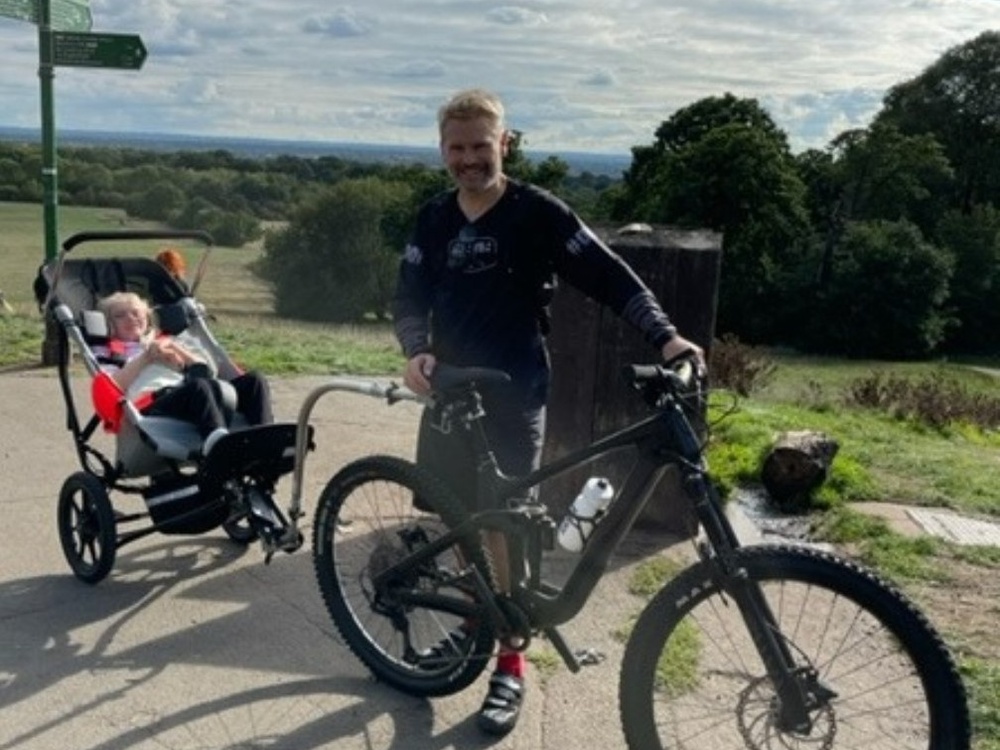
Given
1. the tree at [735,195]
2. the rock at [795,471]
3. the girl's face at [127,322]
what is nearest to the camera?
the girl's face at [127,322]

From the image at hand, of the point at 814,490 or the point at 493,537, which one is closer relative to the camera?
the point at 493,537

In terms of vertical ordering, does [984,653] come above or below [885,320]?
above

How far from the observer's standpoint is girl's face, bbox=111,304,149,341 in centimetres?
504

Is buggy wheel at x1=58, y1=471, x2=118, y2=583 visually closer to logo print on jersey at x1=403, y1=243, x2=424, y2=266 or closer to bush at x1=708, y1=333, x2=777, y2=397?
logo print on jersey at x1=403, y1=243, x2=424, y2=266

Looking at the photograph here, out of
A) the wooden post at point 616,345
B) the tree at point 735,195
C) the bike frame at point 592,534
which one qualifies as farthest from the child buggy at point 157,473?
the tree at point 735,195

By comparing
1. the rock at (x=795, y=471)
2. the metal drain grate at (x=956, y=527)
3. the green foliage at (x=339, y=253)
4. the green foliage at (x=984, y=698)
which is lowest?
the green foliage at (x=339, y=253)

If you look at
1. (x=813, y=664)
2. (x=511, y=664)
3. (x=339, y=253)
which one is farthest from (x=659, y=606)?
(x=339, y=253)

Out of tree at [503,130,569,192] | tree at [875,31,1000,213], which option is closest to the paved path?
tree at [503,130,569,192]

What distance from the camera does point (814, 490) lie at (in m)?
5.73

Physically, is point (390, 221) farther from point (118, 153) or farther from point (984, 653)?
point (984, 653)

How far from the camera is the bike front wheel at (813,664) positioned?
2.72 metres

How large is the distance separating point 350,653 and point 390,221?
45463mm

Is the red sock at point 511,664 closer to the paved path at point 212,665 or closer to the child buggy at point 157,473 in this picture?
the paved path at point 212,665

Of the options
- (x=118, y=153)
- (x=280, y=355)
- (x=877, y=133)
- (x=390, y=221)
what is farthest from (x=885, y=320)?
(x=280, y=355)
